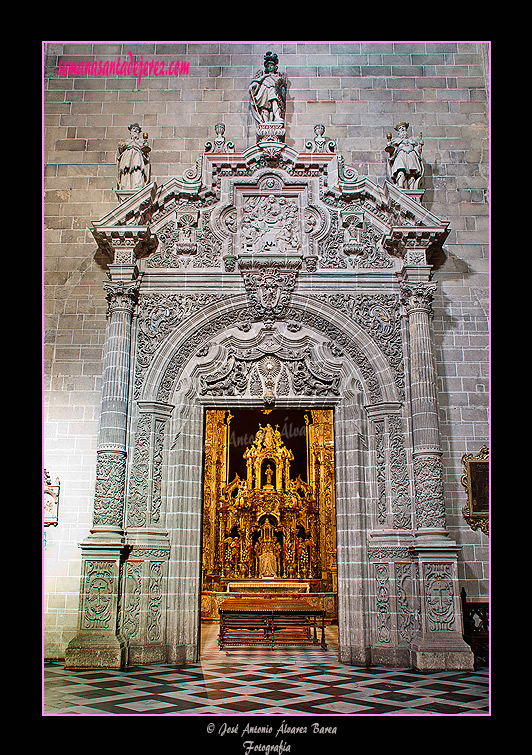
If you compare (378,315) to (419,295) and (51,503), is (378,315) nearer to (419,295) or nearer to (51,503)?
(419,295)

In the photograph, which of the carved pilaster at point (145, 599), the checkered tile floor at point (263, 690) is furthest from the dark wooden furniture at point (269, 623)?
the carved pilaster at point (145, 599)

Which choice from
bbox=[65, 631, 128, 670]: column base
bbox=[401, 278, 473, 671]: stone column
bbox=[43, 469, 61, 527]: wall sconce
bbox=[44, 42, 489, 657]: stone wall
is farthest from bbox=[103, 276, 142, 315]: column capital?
bbox=[65, 631, 128, 670]: column base

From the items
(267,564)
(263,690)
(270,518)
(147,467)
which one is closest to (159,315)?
(147,467)

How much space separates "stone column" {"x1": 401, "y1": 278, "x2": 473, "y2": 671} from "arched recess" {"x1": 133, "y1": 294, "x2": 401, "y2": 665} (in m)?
0.49

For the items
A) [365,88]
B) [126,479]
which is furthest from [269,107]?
[126,479]

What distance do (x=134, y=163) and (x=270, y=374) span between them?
4036mm

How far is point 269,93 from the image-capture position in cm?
1015

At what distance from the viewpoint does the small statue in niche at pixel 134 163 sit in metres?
9.76

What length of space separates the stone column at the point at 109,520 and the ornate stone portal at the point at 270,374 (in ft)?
0.08

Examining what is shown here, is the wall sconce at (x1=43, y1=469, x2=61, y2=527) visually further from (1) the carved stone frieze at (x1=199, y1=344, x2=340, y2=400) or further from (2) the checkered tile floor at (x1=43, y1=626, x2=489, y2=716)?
(1) the carved stone frieze at (x1=199, y1=344, x2=340, y2=400)

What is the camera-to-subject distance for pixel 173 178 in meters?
10.0

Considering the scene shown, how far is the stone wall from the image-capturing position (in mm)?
9539

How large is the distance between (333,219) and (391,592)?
18.7ft
